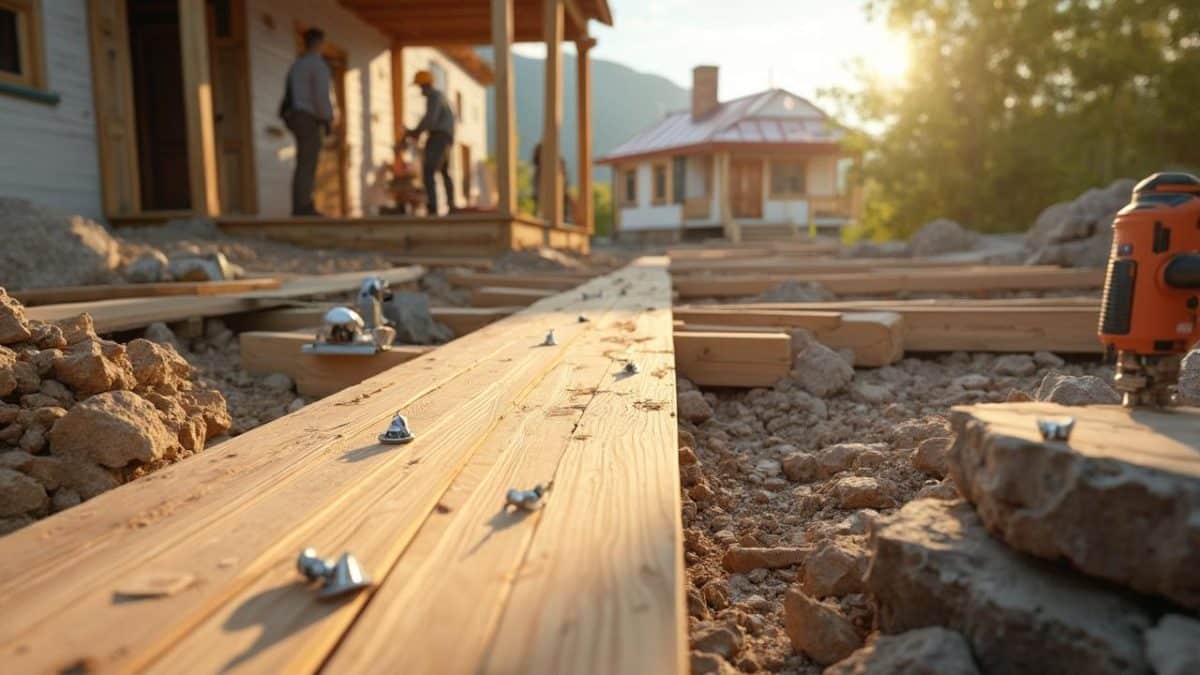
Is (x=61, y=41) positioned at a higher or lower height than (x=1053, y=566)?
higher

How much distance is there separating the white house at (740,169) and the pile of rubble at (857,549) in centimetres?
2057

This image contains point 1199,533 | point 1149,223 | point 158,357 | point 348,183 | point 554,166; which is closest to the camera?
point 1199,533

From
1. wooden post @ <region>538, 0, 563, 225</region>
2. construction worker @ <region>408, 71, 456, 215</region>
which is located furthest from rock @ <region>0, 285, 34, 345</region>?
wooden post @ <region>538, 0, 563, 225</region>

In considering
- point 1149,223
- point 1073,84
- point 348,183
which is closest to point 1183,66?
point 1073,84

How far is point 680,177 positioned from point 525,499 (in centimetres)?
2453

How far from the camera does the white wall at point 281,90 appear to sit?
888 cm

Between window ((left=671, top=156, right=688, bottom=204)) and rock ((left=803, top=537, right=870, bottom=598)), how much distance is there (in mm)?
24055

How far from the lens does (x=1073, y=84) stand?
13.7m

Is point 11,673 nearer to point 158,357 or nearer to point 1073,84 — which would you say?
point 158,357

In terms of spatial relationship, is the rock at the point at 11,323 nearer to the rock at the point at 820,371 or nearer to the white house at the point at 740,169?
the rock at the point at 820,371

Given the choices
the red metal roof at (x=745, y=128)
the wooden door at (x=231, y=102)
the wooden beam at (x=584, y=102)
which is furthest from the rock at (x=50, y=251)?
the red metal roof at (x=745, y=128)

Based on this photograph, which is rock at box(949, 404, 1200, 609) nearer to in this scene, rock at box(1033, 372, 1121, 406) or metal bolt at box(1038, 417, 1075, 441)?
metal bolt at box(1038, 417, 1075, 441)

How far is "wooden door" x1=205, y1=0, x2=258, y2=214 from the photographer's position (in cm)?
868

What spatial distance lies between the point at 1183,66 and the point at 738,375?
46.3ft
